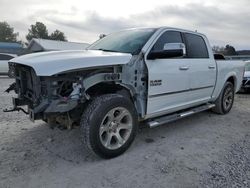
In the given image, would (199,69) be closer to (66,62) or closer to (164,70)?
(164,70)

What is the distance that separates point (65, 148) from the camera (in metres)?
3.98

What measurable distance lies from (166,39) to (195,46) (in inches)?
40.8

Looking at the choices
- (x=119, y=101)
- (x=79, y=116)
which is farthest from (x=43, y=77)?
(x=119, y=101)


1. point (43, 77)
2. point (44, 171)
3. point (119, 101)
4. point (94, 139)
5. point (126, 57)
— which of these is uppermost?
point (126, 57)

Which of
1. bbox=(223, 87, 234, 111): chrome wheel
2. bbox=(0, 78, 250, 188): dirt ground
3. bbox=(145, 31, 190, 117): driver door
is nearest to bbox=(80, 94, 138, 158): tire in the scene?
bbox=(0, 78, 250, 188): dirt ground

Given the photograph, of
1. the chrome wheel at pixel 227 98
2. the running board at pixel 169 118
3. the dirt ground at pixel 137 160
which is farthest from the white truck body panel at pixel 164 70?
the dirt ground at pixel 137 160

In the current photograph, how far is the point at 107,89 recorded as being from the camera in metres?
3.89

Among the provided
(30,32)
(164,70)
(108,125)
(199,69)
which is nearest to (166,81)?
(164,70)

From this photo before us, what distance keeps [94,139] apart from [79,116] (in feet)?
1.63

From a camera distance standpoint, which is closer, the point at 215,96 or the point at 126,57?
the point at 126,57

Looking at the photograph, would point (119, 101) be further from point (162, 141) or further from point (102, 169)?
point (162, 141)

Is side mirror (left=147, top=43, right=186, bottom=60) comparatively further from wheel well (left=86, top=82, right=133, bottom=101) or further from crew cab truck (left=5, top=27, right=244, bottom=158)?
wheel well (left=86, top=82, right=133, bottom=101)

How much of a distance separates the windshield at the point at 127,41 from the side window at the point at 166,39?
0.19 metres

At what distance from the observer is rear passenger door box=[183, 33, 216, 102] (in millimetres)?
4910
